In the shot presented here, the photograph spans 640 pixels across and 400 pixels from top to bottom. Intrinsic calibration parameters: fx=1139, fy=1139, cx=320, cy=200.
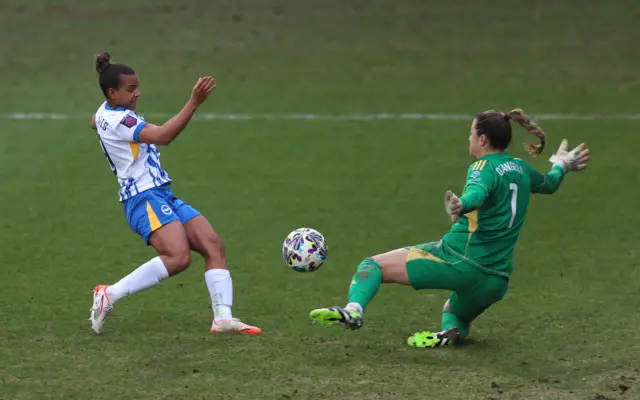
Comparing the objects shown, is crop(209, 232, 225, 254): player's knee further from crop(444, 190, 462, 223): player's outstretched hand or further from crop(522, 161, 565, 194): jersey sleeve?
crop(522, 161, 565, 194): jersey sleeve

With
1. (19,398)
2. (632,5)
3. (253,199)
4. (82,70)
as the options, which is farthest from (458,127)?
(19,398)

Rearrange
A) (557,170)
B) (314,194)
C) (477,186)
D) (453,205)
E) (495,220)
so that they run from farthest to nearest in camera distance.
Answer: (314,194), (557,170), (495,220), (477,186), (453,205)

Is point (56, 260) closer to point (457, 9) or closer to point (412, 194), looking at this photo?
point (412, 194)

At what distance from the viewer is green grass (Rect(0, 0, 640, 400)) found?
20.9 ft

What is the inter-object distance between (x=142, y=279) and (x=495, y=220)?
2203 mm

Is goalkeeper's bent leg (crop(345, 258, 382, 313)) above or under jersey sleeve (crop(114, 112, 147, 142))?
under

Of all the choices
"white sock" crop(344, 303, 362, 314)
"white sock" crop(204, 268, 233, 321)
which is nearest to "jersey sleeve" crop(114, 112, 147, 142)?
"white sock" crop(204, 268, 233, 321)

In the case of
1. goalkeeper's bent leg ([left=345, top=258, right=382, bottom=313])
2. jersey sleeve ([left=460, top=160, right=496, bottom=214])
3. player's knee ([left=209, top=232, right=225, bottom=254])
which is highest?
jersey sleeve ([left=460, top=160, right=496, bottom=214])

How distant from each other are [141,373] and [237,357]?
58cm

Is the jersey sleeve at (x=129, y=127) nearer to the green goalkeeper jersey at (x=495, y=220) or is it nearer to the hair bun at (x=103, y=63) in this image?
the hair bun at (x=103, y=63)

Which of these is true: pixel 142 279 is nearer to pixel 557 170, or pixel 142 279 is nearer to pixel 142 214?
pixel 142 214

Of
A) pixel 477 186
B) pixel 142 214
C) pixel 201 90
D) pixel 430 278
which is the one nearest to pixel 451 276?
pixel 430 278

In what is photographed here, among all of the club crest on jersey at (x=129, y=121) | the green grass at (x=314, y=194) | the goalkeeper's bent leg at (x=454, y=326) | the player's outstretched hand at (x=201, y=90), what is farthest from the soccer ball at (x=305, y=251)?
the club crest on jersey at (x=129, y=121)

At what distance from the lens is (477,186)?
6270 mm
